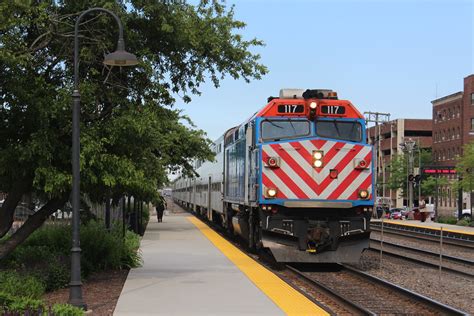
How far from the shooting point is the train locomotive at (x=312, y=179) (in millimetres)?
14695

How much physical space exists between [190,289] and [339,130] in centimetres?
570

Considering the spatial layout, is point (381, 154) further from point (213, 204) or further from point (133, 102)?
point (133, 102)

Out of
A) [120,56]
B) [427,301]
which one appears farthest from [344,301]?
[120,56]

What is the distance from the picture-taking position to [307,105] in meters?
15.5

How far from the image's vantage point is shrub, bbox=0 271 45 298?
10164 millimetres

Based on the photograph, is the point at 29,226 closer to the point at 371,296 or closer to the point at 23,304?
the point at 23,304

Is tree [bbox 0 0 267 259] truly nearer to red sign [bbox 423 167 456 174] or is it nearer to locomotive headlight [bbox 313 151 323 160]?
locomotive headlight [bbox 313 151 323 160]

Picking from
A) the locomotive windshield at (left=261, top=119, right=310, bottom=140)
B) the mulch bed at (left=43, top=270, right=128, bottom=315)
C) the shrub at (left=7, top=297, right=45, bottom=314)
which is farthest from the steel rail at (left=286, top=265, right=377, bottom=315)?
the shrub at (left=7, top=297, right=45, bottom=314)

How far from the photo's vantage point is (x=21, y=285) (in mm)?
10586

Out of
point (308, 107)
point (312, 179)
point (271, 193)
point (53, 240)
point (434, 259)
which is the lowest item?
point (434, 259)

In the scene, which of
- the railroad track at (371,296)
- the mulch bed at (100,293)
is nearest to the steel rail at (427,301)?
the railroad track at (371,296)

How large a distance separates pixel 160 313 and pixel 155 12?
6068mm

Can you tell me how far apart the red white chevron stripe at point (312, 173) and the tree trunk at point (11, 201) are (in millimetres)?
5157

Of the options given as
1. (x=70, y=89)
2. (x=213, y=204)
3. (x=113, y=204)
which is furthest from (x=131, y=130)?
(x=213, y=204)
